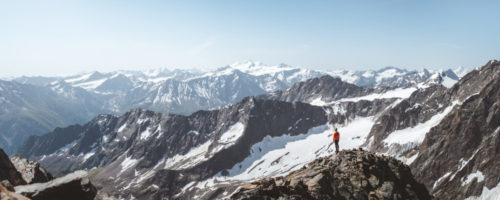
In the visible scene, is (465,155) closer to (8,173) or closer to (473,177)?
(473,177)

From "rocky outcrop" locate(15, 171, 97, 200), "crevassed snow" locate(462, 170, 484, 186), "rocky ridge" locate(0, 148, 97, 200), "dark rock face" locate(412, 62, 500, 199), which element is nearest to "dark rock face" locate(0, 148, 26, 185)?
"rocky ridge" locate(0, 148, 97, 200)

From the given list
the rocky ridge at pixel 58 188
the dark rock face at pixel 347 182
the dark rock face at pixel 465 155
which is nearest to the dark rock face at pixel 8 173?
the rocky ridge at pixel 58 188

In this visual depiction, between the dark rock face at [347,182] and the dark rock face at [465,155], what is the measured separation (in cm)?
15370

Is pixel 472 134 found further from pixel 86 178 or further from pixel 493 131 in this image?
pixel 86 178

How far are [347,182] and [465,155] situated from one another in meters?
186

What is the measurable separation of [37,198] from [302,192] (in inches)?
927

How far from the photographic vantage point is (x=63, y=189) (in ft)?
73.5

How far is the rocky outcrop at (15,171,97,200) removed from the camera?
69.4 feet

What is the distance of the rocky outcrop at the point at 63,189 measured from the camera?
21.1m

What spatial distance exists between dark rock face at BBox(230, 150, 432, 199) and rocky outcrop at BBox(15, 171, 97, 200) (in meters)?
13.1

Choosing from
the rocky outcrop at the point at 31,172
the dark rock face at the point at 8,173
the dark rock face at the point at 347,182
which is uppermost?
the dark rock face at the point at 8,173

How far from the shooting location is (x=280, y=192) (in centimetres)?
3019

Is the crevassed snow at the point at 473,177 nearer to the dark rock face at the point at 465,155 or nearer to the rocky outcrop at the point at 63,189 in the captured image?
the dark rock face at the point at 465,155

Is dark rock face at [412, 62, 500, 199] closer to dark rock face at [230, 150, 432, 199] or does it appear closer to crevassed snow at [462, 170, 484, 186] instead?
crevassed snow at [462, 170, 484, 186]
